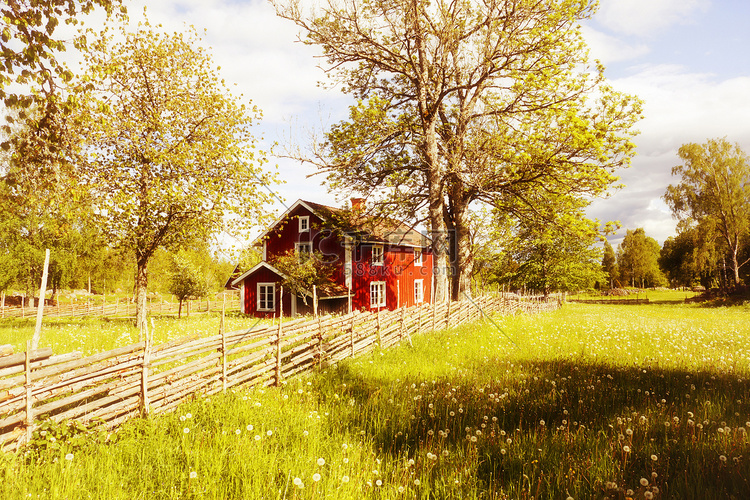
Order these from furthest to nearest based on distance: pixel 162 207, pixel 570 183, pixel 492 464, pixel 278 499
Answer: pixel 162 207, pixel 570 183, pixel 492 464, pixel 278 499

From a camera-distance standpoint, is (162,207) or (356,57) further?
(162,207)

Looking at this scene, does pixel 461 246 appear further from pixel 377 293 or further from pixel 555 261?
pixel 555 261

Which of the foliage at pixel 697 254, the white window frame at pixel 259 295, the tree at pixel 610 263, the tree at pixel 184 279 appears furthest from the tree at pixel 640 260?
the tree at pixel 184 279

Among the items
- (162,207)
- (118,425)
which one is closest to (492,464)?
(118,425)

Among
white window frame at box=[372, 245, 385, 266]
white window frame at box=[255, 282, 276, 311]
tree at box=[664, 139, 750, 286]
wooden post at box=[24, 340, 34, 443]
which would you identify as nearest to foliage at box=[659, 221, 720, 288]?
tree at box=[664, 139, 750, 286]

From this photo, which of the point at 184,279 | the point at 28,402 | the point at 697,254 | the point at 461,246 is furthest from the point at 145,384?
the point at 697,254

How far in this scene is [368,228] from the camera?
56.0 ft

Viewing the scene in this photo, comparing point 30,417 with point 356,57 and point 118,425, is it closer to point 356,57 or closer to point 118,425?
point 118,425

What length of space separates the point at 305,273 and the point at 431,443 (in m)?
18.8

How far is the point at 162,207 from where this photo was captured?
15.3 meters

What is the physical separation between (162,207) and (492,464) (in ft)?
52.2

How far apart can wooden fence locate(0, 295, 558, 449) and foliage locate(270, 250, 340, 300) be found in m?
12.5

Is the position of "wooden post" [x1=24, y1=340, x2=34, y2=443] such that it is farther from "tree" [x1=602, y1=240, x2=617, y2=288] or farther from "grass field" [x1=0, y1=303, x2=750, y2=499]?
"tree" [x1=602, y1=240, x2=617, y2=288]

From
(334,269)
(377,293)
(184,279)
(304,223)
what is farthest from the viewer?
(184,279)
